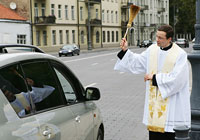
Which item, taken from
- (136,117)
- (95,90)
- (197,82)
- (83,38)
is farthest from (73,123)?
(83,38)

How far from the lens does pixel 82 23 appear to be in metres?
65.0

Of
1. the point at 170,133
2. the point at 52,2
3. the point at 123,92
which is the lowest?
the point at 123,92

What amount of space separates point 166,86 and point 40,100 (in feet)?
4.59

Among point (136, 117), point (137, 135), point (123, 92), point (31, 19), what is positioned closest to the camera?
point (137, 135)

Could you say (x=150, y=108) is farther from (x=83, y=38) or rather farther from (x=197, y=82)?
(x=83, y=38)

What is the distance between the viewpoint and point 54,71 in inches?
166

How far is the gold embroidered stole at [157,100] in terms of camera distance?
15.1 ft

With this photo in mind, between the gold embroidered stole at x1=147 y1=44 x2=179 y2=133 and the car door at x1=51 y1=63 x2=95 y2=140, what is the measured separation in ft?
2.13

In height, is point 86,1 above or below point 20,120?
above

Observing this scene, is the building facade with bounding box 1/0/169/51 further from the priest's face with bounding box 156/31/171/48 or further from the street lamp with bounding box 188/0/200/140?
the priest's face with bounding box 156/31/171/48

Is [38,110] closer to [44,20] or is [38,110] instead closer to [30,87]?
[30,87]

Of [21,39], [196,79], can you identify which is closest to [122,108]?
[196,79]

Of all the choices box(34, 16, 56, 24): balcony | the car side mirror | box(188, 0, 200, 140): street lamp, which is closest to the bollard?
the car side mirror

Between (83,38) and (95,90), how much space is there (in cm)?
6084
